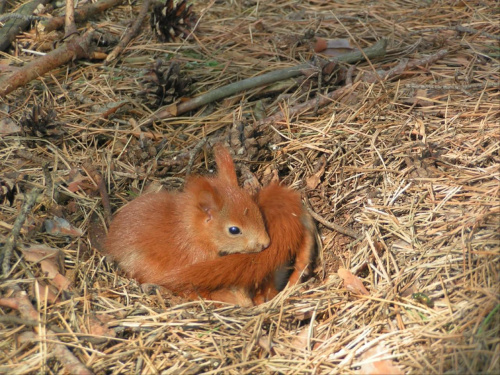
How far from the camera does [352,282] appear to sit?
2.83 metres

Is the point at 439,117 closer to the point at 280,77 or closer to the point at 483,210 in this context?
the point at 483,210

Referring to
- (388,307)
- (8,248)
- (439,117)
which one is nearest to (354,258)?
(388,307)

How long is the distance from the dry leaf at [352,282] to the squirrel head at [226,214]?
0.47m

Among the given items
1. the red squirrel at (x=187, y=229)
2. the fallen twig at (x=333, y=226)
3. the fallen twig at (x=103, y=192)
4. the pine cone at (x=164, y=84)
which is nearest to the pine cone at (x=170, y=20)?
the pine cone at (x=164, y=84)

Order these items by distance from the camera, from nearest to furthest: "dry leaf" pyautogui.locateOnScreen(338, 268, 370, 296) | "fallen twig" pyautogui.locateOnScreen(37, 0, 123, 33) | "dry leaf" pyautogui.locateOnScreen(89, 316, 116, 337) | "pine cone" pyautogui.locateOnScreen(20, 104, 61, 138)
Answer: "dry leaf" pyautogui.locateOnScreen(89, 316, 116, 337)
"dry leaf" pyautogui.locateOnScreen(338, 268, 370, 296)
"pine cone" pyautogui.locateOnScreen(20, 104, 61, 138)
"fallen twig" pyautogui.locateOnScreen(37, 0, 123, 33)

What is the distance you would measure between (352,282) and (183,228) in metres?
1.09

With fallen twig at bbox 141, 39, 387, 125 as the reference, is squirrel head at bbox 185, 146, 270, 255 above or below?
below

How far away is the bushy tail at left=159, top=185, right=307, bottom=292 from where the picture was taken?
3.10m

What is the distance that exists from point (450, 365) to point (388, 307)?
1.41ft

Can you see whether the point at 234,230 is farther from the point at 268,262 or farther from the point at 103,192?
the point at 103,192

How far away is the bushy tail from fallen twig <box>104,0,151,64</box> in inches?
72.9

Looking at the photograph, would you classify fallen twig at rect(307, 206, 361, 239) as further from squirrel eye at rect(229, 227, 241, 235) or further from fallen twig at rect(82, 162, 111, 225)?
fallen twig at rect(82, 162, 111, 225)

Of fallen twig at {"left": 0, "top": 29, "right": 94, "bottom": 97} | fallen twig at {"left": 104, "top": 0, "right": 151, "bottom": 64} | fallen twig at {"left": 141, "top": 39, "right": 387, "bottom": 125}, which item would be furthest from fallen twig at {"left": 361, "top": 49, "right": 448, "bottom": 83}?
fallen twig at {"left": 0, "top": 29, "right": 94, "bottom": 97}

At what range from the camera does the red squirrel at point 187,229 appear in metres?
3.17
